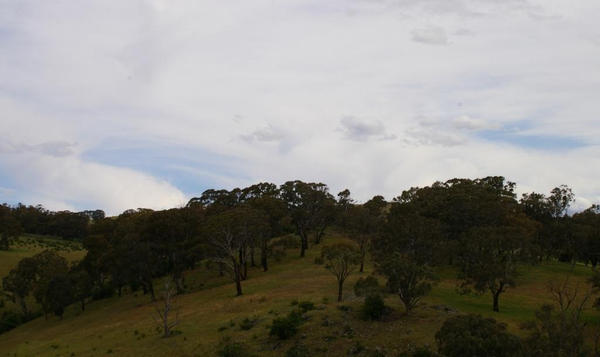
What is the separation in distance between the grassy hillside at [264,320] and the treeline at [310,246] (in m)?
3.27

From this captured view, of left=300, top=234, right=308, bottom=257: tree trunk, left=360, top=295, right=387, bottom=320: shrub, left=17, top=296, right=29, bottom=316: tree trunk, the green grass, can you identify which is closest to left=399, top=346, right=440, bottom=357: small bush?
left=360, top=295, right=387, bottom=320: shrub

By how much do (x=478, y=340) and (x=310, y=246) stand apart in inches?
2969

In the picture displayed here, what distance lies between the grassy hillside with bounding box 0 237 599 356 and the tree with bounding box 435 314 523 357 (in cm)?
894

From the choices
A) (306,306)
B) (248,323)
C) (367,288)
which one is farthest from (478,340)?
(248,323)

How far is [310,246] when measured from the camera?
99.5 meters

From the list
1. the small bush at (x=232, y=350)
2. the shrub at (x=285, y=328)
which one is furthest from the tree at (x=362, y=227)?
the small bush at (x=232, y=350)

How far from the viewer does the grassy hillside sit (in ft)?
125

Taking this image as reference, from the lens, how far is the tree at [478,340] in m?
24.5

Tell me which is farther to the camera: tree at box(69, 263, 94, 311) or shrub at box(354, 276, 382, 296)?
tree at box(69, 263, 94, 311)

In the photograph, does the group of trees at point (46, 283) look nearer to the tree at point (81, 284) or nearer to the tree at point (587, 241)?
the tree at point (81, 284)

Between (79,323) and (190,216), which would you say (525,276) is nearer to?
(190,216)

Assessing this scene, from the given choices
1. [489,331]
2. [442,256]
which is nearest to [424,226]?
[442,256]

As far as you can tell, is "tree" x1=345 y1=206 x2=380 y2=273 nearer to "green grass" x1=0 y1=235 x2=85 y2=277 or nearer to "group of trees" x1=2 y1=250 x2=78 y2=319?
"group of trees" x1=2 y1=250 x2=78 y2=319

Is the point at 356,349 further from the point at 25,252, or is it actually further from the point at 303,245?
the point at 25,252
